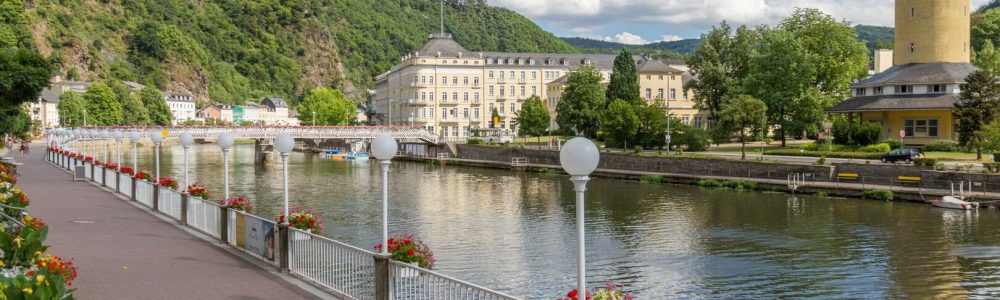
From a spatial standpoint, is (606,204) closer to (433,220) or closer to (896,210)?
(433,220)

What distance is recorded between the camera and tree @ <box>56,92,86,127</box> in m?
Result: 117

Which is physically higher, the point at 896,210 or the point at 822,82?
Answer: the point at 822,82

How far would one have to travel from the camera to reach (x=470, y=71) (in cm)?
11606

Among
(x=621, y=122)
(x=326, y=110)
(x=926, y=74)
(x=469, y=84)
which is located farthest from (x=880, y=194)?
(x=326, y=110)

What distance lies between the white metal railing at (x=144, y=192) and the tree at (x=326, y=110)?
4460 inches

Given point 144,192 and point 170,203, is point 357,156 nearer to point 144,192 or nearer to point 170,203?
point 144,192

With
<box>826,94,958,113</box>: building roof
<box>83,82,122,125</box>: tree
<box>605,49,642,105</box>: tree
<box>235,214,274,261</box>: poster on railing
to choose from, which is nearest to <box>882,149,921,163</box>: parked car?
<box>826,94,958,113</box>: building roof

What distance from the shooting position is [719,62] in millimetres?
79688

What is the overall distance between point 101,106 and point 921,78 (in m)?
106

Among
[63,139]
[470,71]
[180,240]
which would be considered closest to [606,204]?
[180,240]

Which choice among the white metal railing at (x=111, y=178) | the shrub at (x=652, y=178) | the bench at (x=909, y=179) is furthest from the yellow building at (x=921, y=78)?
the white metal railing at (x=111, y=178)

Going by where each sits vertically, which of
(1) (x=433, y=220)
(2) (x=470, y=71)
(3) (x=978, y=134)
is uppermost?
(2) (x=470, y=71)

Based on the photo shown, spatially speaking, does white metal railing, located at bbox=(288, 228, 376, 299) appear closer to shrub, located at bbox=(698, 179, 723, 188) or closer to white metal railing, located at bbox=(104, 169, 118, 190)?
white metal railing, located at bbox=(104, 169, 118, 190)

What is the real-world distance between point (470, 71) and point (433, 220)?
259 feet
